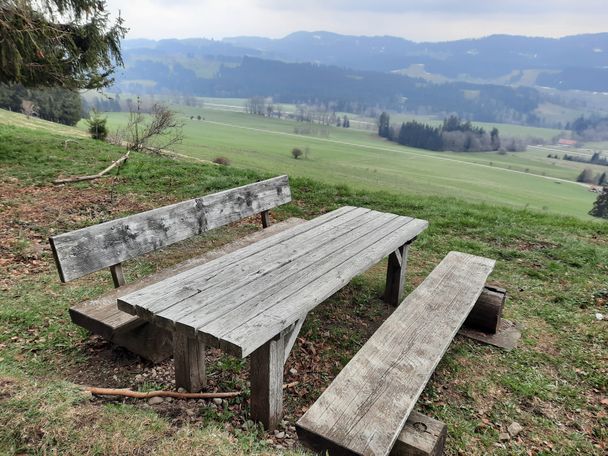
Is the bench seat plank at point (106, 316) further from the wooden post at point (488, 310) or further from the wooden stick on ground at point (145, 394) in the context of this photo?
the wooden post at point (488, 310)

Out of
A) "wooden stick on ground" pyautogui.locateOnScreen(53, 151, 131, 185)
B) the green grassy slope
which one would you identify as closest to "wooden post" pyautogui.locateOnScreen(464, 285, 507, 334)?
the green grassy slope

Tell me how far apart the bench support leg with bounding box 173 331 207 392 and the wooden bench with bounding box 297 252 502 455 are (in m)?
1.04

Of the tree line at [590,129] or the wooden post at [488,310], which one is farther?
the tree line at [590,129]

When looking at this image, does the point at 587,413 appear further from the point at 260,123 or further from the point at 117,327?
the point at 260,123

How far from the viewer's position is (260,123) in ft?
410

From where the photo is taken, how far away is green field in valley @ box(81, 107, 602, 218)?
4553 centimetres

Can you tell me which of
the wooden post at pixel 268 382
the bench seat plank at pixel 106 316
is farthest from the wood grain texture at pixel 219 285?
the bench seat plank at pixel 106 316

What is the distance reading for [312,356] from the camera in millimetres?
3592

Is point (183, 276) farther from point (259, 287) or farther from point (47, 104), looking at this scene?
point (47, 104)

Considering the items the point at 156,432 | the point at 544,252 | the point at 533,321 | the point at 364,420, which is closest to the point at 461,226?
the point at 544,252

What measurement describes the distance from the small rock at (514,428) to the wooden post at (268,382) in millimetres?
1599

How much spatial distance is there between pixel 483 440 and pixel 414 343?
0.78 metres

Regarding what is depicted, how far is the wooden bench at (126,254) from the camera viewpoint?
2924 mm

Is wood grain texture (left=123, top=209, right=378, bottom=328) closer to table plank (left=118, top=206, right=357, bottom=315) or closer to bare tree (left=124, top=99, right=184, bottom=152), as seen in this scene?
table plank (left=118, top=206, right=357, bottom=315)
